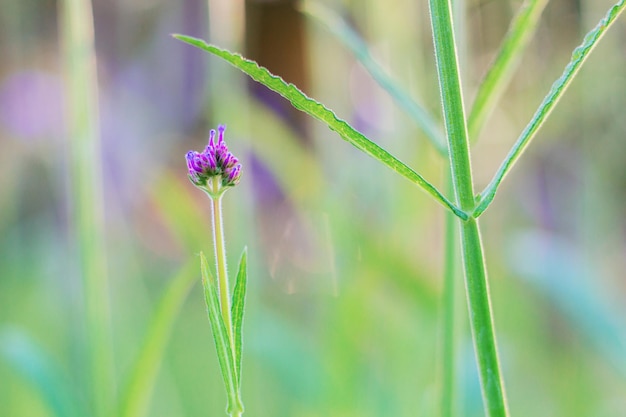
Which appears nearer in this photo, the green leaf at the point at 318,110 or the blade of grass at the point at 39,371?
the green leaf at the point at 318,110

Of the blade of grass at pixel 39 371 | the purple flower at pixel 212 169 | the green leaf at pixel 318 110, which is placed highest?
the green leaf at pixel 318 110

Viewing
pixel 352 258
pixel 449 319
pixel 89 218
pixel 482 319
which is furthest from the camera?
pixel 352 258

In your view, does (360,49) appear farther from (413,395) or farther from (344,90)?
(344,90)

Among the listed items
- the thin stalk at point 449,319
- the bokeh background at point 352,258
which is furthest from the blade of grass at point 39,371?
the thin stalk at point 449,319

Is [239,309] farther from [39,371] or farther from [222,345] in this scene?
[39,371]

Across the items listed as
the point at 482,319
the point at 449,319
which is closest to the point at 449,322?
the point at 449,319

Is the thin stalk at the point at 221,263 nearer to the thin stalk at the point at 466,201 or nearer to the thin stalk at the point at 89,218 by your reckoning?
the thin stalk at the point at 466,201

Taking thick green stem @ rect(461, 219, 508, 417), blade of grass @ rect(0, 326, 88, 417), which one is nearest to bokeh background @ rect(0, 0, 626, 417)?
blade of grass @ rect(0, 326, 88, 417)
